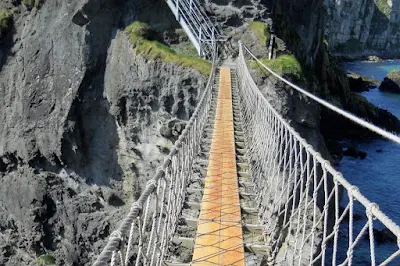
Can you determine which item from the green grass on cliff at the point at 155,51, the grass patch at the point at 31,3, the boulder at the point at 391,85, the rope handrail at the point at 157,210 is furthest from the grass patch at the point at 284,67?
the boulder at the point at 391,85

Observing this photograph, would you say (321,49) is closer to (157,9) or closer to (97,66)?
(157,9)

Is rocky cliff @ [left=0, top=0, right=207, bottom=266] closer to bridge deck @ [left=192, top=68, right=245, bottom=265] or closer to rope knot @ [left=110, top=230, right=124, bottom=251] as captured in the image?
bridge deck @ [left=192, top=68, right=245, bottom=265]

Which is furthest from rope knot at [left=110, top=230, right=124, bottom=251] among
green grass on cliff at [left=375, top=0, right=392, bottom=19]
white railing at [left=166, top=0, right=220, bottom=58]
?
green grass on cliff at [left=375, top=0, right=392, bottom=19]

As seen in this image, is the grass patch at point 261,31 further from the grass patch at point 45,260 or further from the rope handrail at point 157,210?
the grass patch at point 45,260

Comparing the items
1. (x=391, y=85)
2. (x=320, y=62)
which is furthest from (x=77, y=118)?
(x=391, y=85)

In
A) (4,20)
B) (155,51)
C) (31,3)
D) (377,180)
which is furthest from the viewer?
(377,180)

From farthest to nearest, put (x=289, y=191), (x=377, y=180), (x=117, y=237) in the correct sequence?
(x=377, y=180)
(x=289, y=191)
(x=117, y=237)

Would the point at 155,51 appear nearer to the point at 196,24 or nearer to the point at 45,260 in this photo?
the point at 196,24

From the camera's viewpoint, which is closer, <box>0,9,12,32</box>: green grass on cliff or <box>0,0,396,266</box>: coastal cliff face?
<box>0,0,396,266</box>: coastal cliff face
